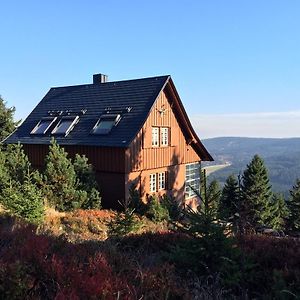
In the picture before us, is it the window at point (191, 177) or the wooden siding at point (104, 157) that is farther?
the window at point (191, 177)

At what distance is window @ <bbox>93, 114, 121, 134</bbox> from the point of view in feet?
77.4

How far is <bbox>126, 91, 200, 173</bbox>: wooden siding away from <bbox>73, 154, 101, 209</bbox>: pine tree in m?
2.27

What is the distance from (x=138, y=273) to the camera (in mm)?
4660

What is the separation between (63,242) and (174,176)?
2145cm

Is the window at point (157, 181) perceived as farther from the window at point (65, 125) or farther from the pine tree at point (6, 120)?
the pine tree at point (6, 120)

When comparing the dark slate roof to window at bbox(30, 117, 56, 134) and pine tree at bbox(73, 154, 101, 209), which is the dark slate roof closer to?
window at bbox(30, 117, 56, 134)

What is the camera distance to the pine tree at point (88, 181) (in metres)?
20.3

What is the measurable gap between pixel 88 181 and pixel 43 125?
8411 millimetres

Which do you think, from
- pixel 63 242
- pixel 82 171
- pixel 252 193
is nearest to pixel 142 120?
pixel 82 171

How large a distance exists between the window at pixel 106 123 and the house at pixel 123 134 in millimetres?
64

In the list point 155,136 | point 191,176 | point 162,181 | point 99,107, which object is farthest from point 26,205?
point 191,176

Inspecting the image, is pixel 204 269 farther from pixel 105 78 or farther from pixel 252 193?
pixel 252 193

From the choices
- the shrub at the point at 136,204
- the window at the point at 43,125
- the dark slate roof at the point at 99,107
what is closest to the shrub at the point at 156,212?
the shrub at the point at 136,204

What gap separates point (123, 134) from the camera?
22609 mm
